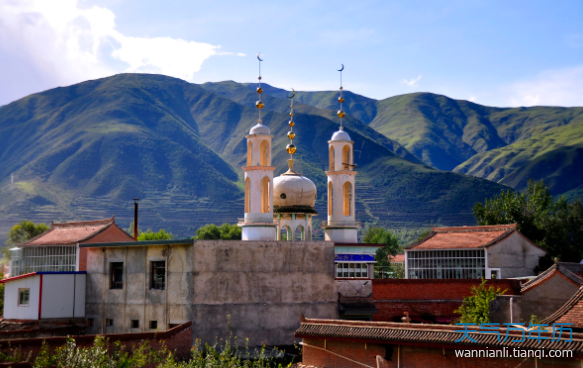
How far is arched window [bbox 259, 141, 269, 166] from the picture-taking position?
53444 millimetres

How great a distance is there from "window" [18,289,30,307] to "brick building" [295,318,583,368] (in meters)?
19.8

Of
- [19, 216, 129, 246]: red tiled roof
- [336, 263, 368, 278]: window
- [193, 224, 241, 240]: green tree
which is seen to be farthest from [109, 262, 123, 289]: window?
[193, 224, 241, 240]: green tree

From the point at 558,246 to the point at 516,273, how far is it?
77.3ft

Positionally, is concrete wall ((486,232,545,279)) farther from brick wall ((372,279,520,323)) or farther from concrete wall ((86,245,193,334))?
concrete wall ((86,245,193,334))

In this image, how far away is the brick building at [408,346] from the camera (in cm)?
2170

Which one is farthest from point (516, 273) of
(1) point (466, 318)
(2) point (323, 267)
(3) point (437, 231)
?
(2) point (323, 267)

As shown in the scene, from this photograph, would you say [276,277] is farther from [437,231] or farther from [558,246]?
[558,246]

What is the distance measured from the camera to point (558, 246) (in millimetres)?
79000

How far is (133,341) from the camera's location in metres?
30.0

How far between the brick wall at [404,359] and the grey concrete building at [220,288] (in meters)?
8.35

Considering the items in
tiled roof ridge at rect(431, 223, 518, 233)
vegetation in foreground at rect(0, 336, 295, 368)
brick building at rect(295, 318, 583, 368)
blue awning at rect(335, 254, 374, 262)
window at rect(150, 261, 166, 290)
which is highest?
tiled roof ridge at rect(431, 223, 518, 233)

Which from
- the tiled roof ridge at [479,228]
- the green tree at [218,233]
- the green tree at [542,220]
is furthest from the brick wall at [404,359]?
the green tree at [218,233]

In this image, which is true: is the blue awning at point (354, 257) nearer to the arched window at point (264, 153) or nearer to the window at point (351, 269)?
the window at point (351, 269)

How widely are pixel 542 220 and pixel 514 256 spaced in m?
27.6
